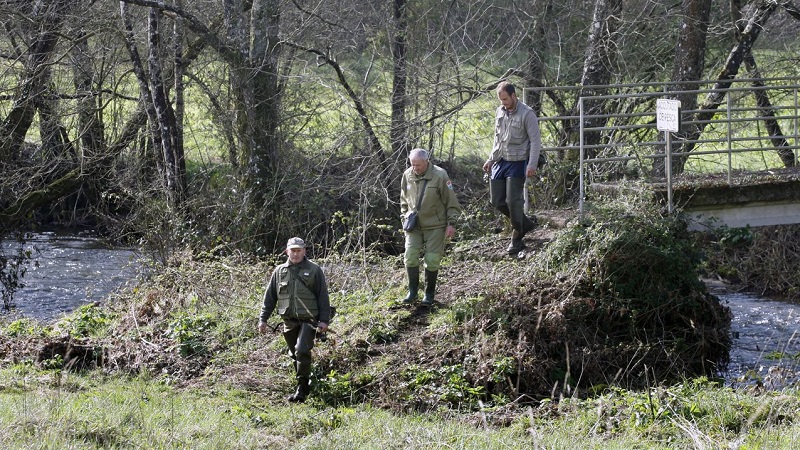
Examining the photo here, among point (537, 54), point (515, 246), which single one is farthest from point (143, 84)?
point (515, 246)

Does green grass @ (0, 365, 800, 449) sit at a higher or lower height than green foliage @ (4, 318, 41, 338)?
lower

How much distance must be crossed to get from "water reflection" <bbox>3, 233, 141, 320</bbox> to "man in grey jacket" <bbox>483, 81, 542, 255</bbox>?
21.7ft

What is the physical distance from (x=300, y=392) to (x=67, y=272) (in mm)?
10523

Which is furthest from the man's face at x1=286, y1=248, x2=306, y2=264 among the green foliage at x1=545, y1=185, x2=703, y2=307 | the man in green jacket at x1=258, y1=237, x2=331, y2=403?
the green foliage at x1=545, y1=185, x2=703, y2=307

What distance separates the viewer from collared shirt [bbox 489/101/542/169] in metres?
12.8

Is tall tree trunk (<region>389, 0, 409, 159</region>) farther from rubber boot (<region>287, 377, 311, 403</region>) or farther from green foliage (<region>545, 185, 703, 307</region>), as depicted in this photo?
rubber boot (<region>287, 377, 311, 403</region>)

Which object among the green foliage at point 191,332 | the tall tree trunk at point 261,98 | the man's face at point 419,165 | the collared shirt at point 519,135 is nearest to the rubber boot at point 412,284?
the man's face at point 419,165

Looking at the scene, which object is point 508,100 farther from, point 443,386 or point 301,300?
point 301,300

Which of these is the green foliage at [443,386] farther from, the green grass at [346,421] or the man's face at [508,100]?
the man's face at [508,100]

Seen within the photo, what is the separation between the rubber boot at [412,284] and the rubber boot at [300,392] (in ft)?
6.58

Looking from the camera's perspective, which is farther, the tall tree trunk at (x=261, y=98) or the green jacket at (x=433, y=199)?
the tall tree trunk at (x=261, y=98)

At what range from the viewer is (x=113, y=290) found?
17594 millimetres

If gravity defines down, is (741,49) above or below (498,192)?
above

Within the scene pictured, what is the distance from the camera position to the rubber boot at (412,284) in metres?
12.5
